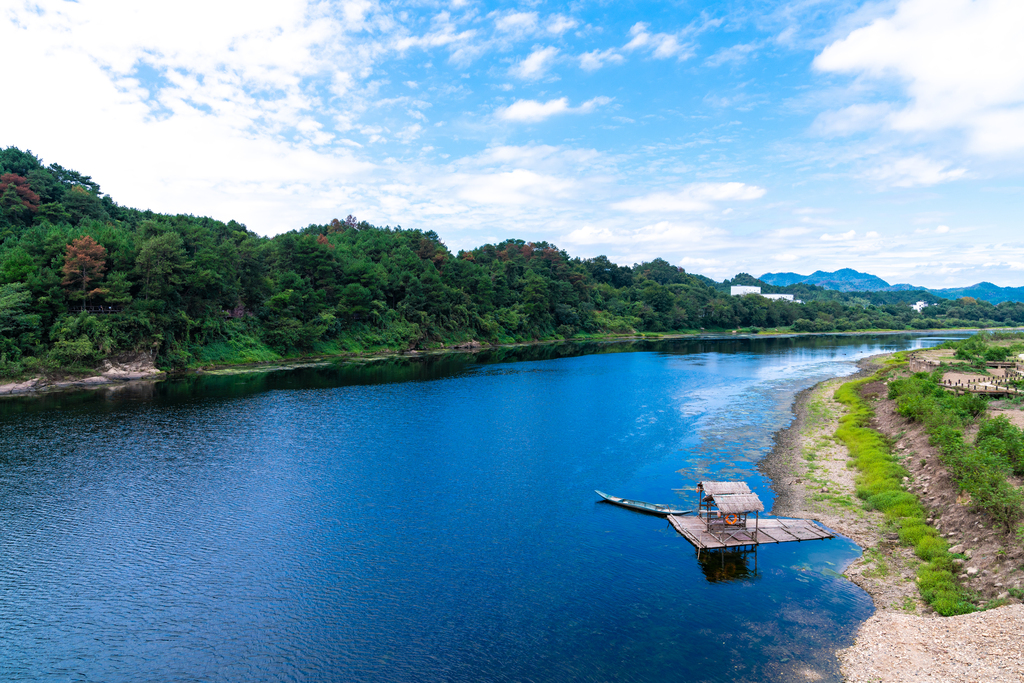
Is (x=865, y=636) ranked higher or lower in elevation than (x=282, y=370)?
lower

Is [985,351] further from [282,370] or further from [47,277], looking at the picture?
[47,277]

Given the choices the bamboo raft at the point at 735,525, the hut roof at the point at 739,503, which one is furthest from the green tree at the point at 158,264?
the hut roof at the point at 739,503

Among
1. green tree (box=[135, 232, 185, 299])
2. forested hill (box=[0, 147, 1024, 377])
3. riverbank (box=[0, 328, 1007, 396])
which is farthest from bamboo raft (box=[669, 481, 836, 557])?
green tree (box=[135, 232, 185, 299])

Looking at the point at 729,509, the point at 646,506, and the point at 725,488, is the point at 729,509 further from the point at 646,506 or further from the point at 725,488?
the point at 646,506

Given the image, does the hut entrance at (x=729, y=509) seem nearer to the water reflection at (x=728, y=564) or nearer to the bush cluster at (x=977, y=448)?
the water reflection at (x=728, y=564)

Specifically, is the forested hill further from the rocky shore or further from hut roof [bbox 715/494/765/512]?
hut roof [bbox 715/494/765/512]

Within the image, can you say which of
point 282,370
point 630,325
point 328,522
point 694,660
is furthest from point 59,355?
point 630,325

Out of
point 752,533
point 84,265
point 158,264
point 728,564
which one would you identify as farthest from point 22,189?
point 752,533
